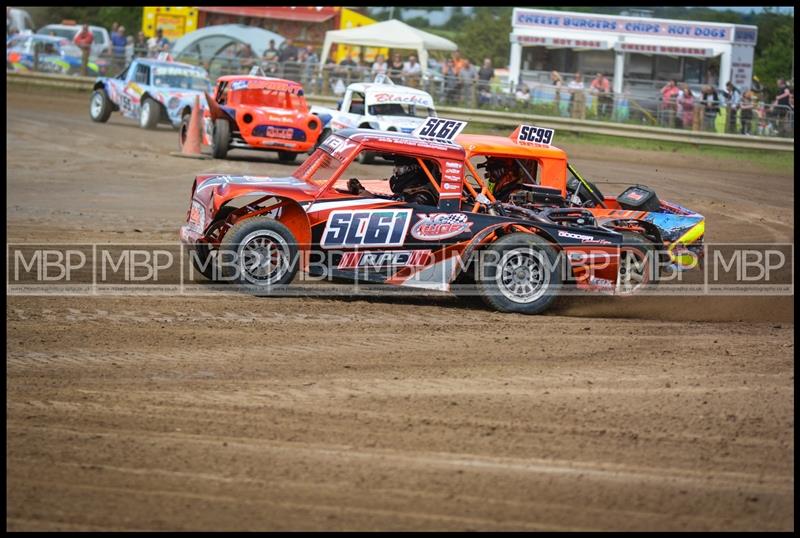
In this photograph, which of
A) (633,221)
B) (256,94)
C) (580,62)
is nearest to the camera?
(633,221)

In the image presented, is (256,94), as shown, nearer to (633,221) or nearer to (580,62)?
(633,221)

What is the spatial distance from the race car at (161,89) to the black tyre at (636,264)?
13.8 m

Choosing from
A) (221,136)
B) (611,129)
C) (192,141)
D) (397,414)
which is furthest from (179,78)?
(397,414)

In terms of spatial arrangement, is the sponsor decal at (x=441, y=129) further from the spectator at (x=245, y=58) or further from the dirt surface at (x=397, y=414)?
the spectator at (x=245, y=58)

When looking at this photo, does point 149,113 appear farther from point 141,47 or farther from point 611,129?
point 611,129

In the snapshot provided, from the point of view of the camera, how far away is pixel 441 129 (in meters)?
9.63

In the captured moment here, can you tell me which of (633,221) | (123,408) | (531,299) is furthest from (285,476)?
(633,221)

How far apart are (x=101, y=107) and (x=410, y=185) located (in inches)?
649

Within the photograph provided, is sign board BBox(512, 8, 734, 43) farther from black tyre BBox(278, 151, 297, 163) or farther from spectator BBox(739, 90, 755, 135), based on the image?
black tyre BBox(278, 151, 297, 163)

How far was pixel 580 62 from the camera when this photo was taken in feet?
95.5

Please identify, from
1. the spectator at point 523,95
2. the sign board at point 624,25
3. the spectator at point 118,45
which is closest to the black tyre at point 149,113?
the spectator at point 118,45

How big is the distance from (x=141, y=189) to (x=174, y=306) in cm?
746

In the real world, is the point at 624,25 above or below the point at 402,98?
above

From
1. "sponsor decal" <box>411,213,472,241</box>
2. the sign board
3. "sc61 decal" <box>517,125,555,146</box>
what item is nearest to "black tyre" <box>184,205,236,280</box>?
"sponsor decal" <box>411,213,472,241</box>
